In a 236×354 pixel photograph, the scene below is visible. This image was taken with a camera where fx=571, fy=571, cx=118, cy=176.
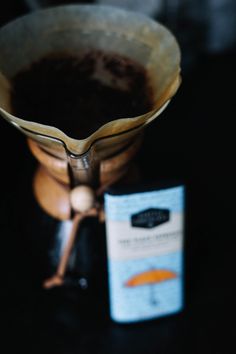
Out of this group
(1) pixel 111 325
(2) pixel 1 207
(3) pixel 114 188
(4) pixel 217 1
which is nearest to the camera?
(3) pixel 114 188

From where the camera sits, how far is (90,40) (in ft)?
3.02

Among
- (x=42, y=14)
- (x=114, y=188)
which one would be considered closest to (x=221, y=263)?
(x=114, y=188)

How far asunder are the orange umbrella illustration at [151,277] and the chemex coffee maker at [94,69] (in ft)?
0.35

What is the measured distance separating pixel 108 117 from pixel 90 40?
14 cm

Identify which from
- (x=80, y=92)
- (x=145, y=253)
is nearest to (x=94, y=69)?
(x=80, y=92)

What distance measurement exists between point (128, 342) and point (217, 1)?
0.73 metres

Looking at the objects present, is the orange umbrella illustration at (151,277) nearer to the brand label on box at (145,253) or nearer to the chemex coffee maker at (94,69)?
the brand label on box at (145,253)

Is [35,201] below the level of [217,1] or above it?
below

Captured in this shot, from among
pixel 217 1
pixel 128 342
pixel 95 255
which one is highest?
pixel 217 1

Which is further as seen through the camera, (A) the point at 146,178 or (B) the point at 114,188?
(A) the point at 146,178

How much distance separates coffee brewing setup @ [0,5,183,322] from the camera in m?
0.83

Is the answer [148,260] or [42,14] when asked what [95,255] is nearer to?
[148,260]

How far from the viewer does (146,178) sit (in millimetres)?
968

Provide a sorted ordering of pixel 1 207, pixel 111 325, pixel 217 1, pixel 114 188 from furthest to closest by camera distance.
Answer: pixel 217 1, pixel 1 207, pixel 111 325, pixel 114 188
